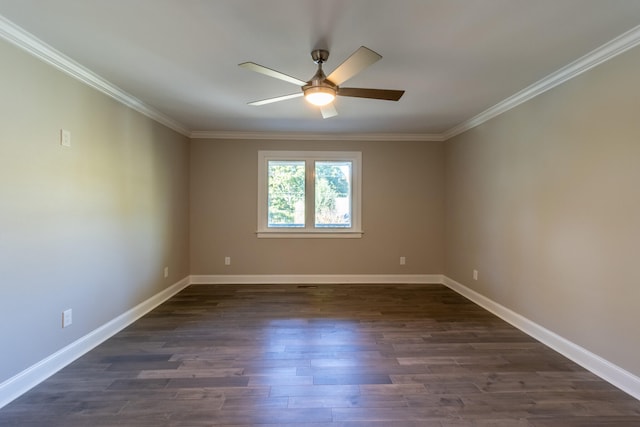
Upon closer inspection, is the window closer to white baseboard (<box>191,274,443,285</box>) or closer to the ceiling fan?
white baseboard (<box>191,274,443,285</box>)

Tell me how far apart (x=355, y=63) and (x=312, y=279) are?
3.54 metres

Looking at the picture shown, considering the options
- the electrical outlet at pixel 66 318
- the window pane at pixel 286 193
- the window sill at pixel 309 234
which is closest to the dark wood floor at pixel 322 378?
the electrical outlet at pixel 66 318

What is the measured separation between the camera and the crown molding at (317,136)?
4.67m

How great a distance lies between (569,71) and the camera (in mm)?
2455

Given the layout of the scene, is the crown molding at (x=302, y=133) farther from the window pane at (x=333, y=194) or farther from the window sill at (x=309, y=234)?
the window sill at (x=309, y=234)

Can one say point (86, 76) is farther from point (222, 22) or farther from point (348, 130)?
point (348, 130)

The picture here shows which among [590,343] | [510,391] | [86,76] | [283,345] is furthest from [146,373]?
[590,343]

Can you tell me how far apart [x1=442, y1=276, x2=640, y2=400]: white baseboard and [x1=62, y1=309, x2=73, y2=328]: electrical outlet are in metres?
3.98

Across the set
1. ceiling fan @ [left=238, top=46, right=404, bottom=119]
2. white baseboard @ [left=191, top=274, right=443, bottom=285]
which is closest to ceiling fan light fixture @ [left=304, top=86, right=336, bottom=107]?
ceiling fan @ [left=238, top=46, right=404, bottom=119]

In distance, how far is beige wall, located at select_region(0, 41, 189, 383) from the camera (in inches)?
77.3

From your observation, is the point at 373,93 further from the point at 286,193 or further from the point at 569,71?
the point at 286,193

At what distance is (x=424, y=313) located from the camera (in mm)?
3516

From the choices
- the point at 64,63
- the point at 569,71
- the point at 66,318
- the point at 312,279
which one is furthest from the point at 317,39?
the point at 312,279

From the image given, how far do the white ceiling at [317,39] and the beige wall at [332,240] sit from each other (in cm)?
165
